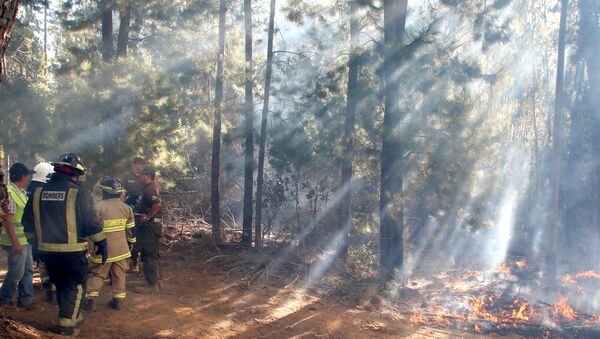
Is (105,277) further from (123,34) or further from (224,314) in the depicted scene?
(123,34)

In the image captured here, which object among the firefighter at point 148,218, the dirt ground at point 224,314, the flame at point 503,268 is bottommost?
the flame at point 503,268

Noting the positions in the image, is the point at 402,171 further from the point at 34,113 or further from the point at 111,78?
the point at 34,113

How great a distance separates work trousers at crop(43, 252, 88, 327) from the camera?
535 centimetres

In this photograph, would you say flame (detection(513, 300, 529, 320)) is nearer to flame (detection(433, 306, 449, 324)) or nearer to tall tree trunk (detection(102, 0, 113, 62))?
flame (detection(433, 306, 449, 324))

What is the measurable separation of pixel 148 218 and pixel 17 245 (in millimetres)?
2188

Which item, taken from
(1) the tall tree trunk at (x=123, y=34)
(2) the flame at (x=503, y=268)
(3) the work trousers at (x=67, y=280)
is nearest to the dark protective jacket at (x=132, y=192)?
(3) the work trousers at (x=67, y=280)

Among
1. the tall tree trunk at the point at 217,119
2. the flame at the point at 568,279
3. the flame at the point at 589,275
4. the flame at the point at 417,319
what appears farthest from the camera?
the flame at the point at 589,275

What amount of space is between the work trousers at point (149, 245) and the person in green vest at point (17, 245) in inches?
72.3

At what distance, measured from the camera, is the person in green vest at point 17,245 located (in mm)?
6078

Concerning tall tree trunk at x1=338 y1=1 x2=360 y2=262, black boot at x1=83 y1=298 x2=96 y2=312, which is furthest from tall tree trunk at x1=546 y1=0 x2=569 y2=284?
black boot at x1=83 y1=298 x2=96 y2=312

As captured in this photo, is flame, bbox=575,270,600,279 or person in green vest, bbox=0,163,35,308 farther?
flame, bbox=575,270,600,279

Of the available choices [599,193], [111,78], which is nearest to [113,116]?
[111,78]

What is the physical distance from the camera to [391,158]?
461 inches

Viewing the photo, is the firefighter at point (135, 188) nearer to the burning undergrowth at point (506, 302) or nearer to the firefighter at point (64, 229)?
the firefighter at point (64, 229)
